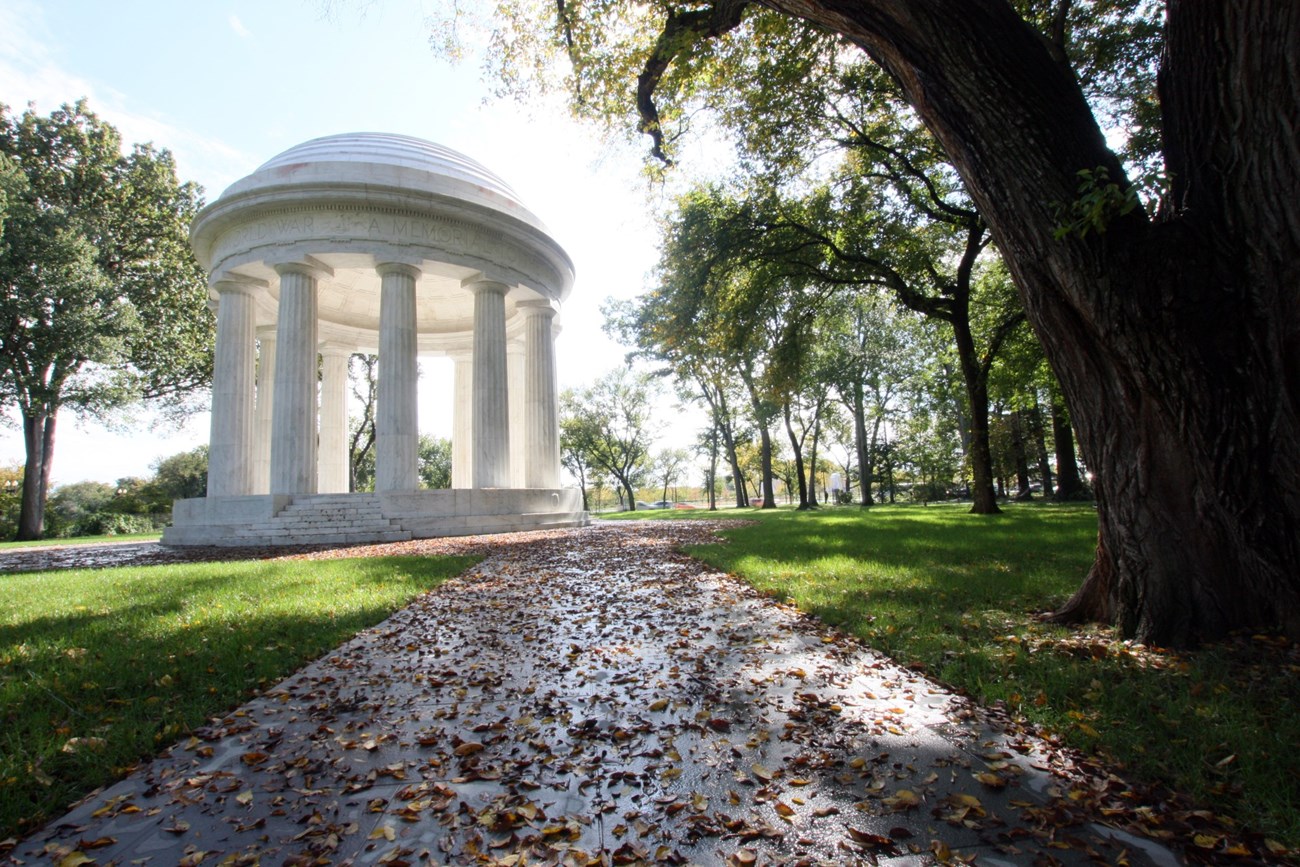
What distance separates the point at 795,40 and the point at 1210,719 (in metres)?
13.2

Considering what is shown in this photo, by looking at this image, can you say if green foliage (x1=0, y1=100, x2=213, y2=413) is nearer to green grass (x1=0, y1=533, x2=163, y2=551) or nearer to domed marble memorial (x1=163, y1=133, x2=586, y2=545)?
green grass (x1=0, y1=533, x2=163, y2=551)

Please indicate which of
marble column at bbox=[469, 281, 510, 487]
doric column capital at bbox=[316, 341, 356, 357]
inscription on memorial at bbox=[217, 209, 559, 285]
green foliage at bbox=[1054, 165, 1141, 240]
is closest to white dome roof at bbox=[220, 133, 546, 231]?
inscription on memorial at bbox=[217, 209, 559, 285]

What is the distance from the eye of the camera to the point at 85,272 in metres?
23.7

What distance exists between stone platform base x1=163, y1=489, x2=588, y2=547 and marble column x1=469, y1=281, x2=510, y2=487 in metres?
1.39

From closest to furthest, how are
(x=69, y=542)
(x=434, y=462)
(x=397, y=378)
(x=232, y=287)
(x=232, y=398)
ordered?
1. (x=232, y=398)
2. (x=397, y=378)
3. (x=232, y=287)
4. (x=69, y=542)
5. (x=434, y=462)

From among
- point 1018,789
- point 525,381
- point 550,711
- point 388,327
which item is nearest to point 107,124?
point 388,327

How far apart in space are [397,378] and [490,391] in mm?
2931

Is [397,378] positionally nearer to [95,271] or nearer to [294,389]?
[294,389]

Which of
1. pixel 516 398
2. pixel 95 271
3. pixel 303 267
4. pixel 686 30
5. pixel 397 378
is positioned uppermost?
pixel 95 271

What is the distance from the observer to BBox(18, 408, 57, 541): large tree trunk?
2572 cm

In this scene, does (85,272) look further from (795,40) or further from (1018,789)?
(1018,789)

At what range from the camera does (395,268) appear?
1867 centimetres

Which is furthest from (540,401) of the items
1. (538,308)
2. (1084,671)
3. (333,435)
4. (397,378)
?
(1084,671)

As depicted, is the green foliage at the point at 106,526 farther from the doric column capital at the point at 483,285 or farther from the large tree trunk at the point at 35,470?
the doric column capital at the point at 483,285
